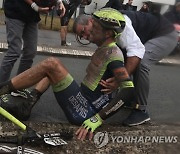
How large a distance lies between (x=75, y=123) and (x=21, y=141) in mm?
556

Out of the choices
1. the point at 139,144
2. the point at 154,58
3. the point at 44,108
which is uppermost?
the point at 154,58

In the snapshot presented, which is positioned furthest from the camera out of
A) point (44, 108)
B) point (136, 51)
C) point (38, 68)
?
point (44, 108)

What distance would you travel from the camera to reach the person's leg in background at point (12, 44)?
415cm

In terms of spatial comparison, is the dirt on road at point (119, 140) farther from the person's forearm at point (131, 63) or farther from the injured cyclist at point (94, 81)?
the person's forearm at point (131, 63)

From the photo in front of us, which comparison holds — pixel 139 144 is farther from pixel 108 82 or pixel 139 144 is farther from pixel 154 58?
pixel 154 58

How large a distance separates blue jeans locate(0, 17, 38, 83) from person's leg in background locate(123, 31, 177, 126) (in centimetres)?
113

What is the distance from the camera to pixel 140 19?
3.90m

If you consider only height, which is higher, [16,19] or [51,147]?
[16,19]

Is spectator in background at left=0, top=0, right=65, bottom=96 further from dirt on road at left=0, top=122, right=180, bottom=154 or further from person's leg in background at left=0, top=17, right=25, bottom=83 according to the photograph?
dirt on road at left=0, top=122, right=180, bottom=154

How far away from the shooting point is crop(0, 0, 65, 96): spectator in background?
13.5 feet

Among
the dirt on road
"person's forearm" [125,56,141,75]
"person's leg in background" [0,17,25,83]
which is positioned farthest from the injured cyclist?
"person's leg in background" [0,17,25,83]

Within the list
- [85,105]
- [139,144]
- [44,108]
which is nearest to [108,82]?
[85,105]

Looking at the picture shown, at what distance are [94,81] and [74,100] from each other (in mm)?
224

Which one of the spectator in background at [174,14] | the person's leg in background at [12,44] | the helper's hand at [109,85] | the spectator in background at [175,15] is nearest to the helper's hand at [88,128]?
the helper's hand at [109,85]
